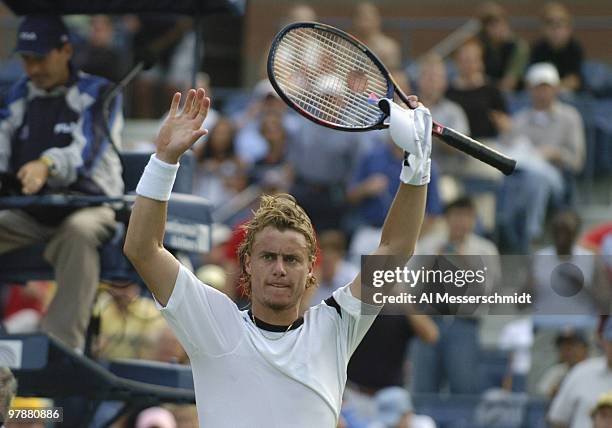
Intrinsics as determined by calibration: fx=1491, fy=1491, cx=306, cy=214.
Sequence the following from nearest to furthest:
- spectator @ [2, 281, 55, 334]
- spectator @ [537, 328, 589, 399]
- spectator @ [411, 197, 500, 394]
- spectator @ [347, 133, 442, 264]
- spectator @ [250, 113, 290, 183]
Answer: spectator @ [537, 328, 589, 399] < spectator @ [411, 197, 500, 394] < spectator @ [347, 133, 442, 264] < spectator @ [2, 281, 55, 334] < spectator @ [250, 113, 290, 183]

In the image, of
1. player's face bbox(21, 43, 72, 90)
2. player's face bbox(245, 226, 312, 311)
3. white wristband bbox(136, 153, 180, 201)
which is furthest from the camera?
player's face bbox(21, 43, 72, 90)

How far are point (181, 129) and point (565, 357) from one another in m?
5.72

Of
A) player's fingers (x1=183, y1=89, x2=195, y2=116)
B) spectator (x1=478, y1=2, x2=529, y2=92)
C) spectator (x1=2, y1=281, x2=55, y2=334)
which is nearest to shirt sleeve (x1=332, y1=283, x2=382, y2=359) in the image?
player's fingers (x1=183, y1=89, x2=195, y2=116)

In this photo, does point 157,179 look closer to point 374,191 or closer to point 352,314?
point 352,314

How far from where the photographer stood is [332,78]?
551 centimetres

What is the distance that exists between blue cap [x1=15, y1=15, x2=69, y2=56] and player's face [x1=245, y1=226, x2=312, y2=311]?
304 cm

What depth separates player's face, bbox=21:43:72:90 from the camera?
297 inches

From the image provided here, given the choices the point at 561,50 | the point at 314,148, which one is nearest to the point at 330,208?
the point at 314,148

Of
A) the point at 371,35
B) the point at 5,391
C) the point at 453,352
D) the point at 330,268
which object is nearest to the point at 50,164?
the point at 5,391

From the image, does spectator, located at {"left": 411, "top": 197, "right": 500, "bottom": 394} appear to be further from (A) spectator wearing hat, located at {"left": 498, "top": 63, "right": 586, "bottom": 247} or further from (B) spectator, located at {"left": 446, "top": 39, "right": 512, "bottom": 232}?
(A) spectator wearing hat, located at {"left": 498, "top": 63, "right": 586, "bottom": 247}

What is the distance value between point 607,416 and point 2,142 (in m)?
3.54

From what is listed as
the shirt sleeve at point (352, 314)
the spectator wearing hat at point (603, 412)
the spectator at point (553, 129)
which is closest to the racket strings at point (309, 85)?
the shirt sleeve at point (352, 314)

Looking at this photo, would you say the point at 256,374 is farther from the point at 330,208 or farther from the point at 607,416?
the point at 330,208

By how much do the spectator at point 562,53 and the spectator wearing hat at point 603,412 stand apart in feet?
18.8
